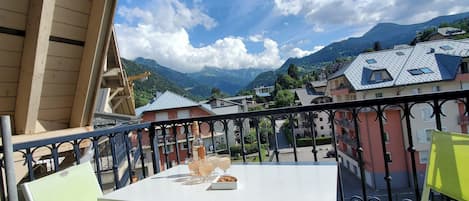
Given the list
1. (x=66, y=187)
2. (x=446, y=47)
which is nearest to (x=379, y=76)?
(x=446, y=47)

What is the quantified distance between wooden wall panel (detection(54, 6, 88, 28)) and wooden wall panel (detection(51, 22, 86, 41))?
0.03m

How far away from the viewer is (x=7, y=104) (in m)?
2.64

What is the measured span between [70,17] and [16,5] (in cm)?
42

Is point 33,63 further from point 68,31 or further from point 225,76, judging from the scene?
point 225,76

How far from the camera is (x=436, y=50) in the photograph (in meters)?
9.94

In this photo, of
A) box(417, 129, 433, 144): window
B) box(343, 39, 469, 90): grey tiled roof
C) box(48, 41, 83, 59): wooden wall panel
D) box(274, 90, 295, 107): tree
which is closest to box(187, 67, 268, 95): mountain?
box(274, 90, 295, 107): tree

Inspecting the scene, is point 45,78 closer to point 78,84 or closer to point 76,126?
point 78,84

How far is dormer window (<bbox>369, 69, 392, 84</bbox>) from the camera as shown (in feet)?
29.7

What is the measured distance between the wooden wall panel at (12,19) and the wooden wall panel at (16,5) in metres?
0.03

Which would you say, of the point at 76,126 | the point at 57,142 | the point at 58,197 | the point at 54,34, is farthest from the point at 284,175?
the point at 76,126

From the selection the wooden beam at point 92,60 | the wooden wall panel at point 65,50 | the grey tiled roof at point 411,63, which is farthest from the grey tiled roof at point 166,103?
the wooden wall panel at point 65,50

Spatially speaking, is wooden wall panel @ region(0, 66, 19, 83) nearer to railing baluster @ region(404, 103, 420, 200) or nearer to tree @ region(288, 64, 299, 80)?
railing baluster @ region(404, 103, 420, 200)

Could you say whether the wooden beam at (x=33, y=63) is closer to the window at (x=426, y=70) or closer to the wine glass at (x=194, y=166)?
the wine glass at (x=194, y=166)

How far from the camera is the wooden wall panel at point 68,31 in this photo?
2543mm
